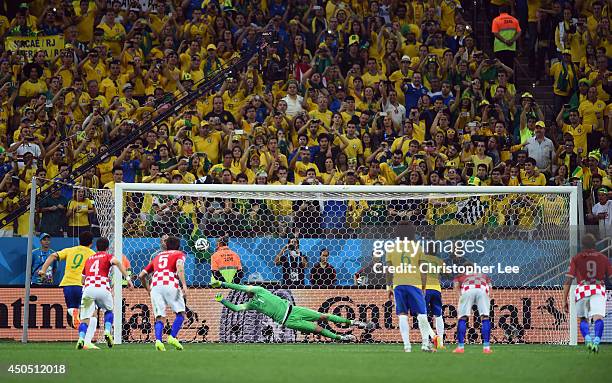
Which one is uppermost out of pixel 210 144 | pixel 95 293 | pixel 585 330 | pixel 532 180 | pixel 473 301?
pixel 210 144

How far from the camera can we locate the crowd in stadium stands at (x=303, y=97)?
2322cm

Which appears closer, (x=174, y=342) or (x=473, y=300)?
(x=174, y=342)

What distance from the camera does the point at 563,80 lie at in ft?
86.0

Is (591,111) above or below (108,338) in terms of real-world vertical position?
above

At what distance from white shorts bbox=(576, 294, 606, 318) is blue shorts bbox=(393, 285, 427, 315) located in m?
2.58

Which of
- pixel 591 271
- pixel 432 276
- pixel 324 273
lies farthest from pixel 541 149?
pixel 432 276

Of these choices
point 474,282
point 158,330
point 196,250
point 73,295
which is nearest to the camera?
point 158,330

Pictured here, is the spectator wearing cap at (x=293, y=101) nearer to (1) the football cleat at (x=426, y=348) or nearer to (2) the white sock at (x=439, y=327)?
(2) the white sock at (x=439, y=327)

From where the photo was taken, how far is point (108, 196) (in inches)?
832

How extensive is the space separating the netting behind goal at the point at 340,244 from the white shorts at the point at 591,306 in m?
1.87

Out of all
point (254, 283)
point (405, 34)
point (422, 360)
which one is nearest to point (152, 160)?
point (254, 283)

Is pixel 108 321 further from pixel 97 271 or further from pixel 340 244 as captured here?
pixel 340 244

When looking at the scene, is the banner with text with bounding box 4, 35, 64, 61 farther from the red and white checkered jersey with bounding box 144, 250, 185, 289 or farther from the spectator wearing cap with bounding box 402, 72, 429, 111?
the red and white checkered jersey with bounding box 144, 250, 185, 289

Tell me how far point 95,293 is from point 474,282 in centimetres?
583
